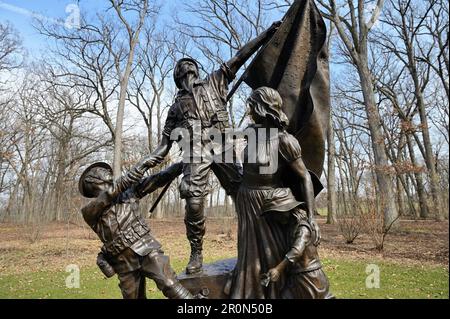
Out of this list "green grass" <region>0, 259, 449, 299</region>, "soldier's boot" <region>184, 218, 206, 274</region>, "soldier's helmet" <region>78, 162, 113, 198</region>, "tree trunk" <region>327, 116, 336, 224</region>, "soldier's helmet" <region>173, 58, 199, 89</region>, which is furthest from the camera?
"tree trunk" <region>327, 116, 336, 224</region>

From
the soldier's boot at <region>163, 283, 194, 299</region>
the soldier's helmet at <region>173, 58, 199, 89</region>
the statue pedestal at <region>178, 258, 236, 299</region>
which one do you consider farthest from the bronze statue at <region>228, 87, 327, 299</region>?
the soldier's helmet at <region>173, 58, 199, 89</region>

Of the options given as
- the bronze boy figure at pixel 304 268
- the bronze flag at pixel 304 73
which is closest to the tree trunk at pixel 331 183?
the bronze flag at pixel 304 73

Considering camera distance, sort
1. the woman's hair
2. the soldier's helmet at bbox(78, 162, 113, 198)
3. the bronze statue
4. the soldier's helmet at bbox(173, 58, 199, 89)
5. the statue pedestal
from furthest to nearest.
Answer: the soldier's helmet at bbox(173, 58, 199, 89)
the soldier's helmet at bbox(78, 162, 113, 198)
the statue pedestal
the woman's hair
the bronze statue

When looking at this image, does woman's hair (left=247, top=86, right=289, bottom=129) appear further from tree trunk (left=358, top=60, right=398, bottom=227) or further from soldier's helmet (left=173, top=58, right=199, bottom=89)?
tree trunk (left=358, top=60, right=398, bottom=227)

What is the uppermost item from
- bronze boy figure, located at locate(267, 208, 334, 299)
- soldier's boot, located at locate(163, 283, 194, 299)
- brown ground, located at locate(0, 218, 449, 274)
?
bronze boy figure, located at locate(267, 208, 334, 299)

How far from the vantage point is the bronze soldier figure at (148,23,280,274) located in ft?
12.2

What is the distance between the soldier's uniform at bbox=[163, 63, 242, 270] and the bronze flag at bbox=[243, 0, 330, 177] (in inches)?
27.6

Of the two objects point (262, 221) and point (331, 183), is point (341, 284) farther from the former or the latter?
point (331, 183)

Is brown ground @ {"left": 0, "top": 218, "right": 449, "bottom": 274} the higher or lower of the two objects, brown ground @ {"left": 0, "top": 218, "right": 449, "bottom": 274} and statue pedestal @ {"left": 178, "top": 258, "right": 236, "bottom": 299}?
the lower

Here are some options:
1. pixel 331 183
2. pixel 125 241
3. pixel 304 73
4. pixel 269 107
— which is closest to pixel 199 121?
pixel 269 107

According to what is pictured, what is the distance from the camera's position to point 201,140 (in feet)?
12.7

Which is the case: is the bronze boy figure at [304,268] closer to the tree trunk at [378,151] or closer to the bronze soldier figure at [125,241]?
the bronze soldier figure at [125,241]

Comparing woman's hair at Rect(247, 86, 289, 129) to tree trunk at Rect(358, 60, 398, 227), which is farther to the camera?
tree trunk at Rect(358, 60, 398, 227)

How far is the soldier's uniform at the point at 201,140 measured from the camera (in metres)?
3.72
